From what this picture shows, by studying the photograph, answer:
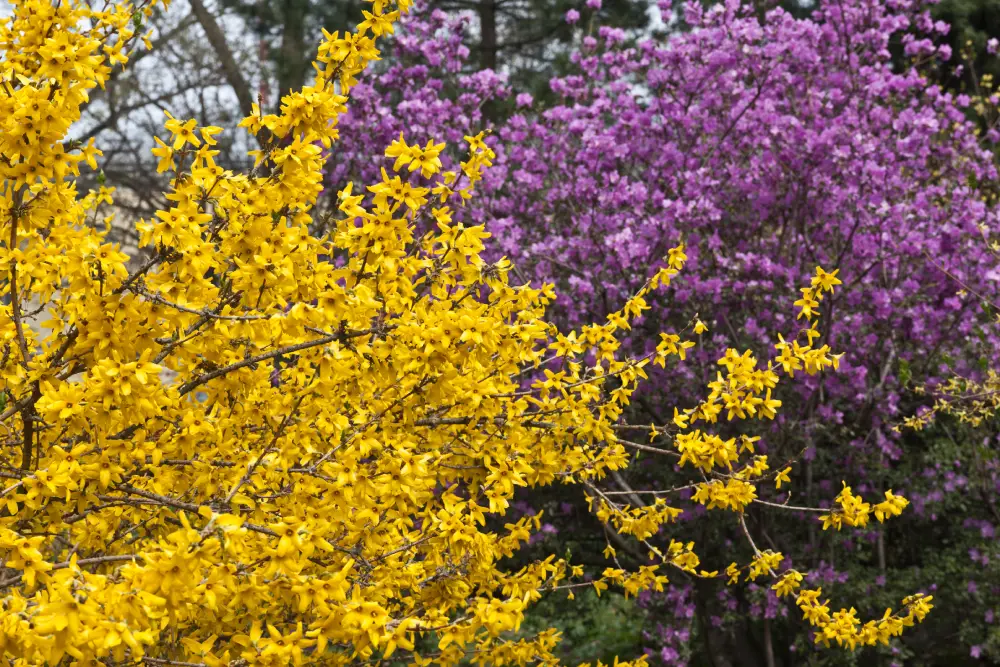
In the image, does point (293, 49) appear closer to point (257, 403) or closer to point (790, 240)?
point (790, 240)

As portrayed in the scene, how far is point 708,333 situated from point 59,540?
3820 mm

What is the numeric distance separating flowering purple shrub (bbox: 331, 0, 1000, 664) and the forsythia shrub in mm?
2416

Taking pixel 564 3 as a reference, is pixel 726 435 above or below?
below

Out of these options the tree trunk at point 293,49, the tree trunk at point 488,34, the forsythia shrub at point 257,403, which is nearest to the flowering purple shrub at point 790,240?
the forsythia shrub at point 257,403

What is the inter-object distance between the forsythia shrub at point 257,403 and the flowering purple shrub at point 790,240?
2.42 m

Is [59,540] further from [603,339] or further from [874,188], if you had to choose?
[874,188]

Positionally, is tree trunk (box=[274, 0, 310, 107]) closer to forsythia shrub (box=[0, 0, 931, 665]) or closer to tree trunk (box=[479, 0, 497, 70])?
tree trunk (box=[479, 0, 497, 70])

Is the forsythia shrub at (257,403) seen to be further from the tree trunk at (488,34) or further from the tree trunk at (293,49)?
the tree trunk at (488,34)

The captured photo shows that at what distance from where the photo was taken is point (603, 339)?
3672 mm

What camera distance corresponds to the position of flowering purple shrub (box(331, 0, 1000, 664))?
5.80 meters

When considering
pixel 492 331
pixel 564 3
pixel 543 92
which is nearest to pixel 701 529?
pixel 492 331

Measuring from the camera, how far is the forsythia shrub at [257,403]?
228cm

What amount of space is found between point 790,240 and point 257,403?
152 inches

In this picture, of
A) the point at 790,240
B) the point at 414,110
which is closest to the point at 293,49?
the point at 414,110
